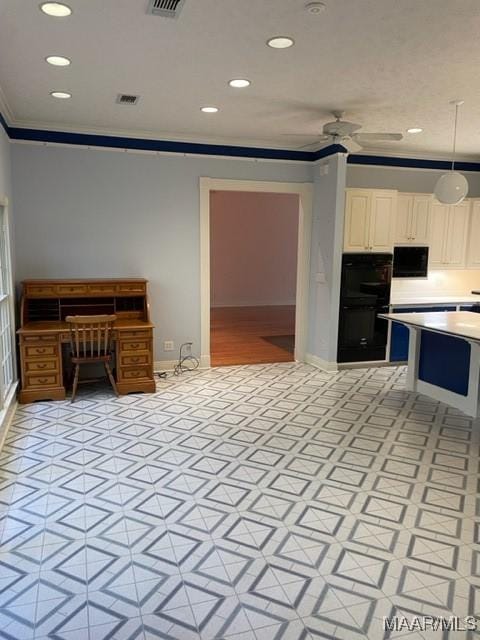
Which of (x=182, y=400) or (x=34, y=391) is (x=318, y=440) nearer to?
(x=182, y=400)

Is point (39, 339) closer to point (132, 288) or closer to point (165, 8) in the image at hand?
point (132, 288)

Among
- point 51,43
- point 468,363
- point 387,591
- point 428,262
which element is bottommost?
point 387,591

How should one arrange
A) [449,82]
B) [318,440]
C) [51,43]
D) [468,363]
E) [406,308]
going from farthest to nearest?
[406,308]
[468,363]
[318,440]
[449,82]
[51,43]

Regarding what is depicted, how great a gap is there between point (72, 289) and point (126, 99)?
1960 mm

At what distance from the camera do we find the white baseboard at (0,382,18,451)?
12.0ft

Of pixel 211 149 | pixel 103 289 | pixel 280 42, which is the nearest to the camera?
pixel 280 42

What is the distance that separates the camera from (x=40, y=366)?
15.0 feet

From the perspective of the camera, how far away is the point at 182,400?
186 inches

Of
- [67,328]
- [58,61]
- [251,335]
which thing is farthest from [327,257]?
[58,61]

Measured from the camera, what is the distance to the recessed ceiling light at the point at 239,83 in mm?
3502

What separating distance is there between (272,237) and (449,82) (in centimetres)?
777

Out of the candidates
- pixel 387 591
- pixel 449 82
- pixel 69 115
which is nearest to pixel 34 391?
pixel 69 115

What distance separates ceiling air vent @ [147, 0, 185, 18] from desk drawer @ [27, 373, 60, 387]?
3.32m

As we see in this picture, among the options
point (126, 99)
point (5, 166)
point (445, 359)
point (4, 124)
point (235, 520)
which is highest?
point (126, 99)
